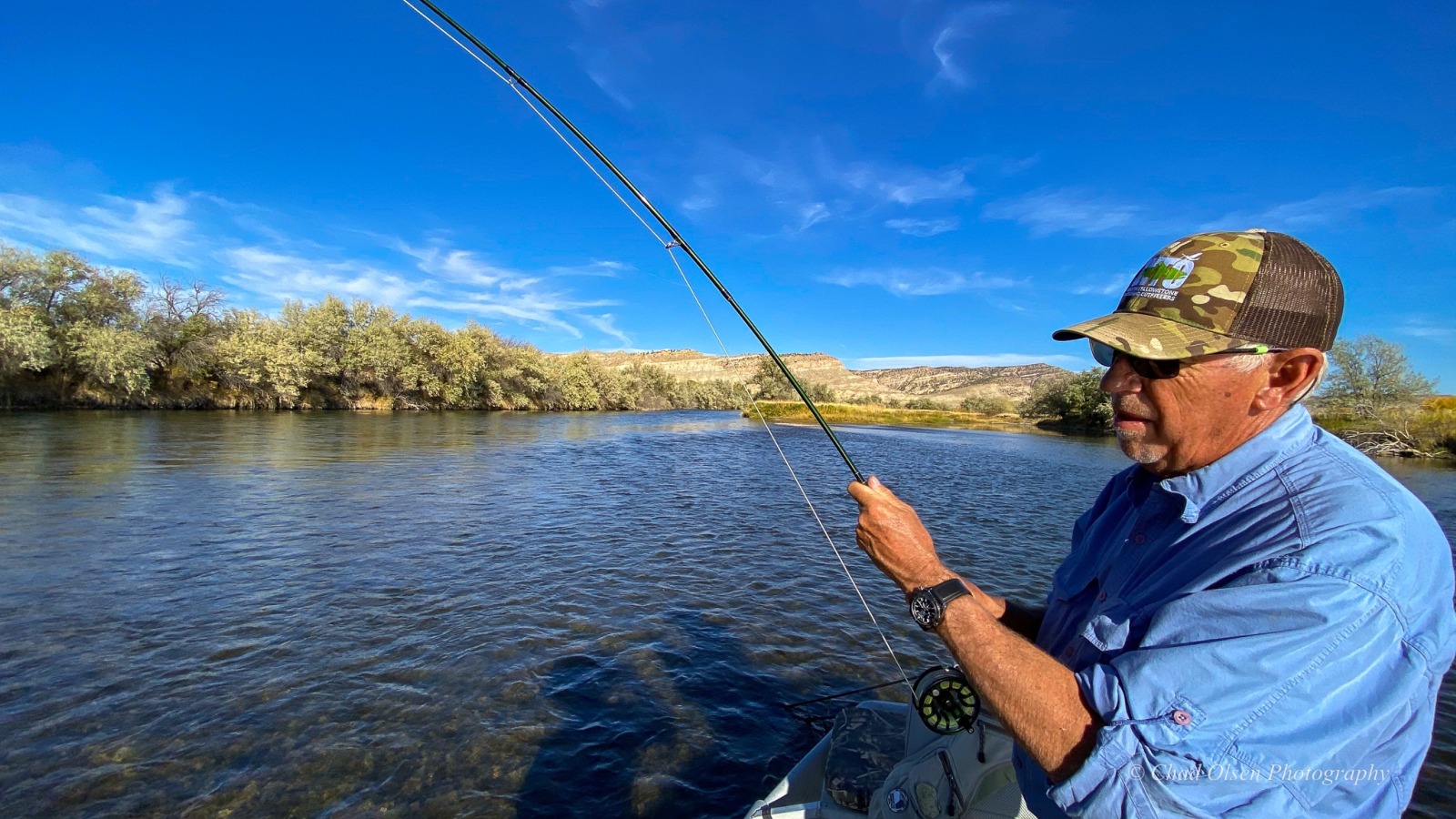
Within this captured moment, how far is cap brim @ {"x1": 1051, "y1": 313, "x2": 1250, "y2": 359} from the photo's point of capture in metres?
1.85

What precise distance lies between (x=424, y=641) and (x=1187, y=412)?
8.18m

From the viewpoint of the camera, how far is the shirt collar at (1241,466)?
1835 millimetres

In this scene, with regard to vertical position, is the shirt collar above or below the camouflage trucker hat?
below

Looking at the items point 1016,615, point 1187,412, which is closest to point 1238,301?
point 1187,412

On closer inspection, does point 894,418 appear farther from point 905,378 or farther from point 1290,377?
point 905,378

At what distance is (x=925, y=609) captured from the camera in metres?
2.16

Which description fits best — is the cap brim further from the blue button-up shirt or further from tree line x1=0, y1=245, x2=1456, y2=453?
tree line x1=0, y1=245, x2=1456, y2=453

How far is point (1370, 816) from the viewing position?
1.69 meters

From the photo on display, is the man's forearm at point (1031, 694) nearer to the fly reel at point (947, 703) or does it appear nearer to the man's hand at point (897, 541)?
the man's hand at point (897, 541)

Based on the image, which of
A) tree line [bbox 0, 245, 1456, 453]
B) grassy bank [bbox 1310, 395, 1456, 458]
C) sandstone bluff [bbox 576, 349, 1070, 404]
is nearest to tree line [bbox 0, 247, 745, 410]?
tree line [bbox 0, 245, 1456, 453]

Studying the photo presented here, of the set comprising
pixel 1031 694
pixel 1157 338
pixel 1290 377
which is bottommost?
pixel 1031 694

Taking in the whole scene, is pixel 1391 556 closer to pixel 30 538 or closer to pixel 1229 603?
pixel 1229 603

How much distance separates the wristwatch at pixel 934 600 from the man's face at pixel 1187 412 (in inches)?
28.2

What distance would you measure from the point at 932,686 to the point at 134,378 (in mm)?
57635
